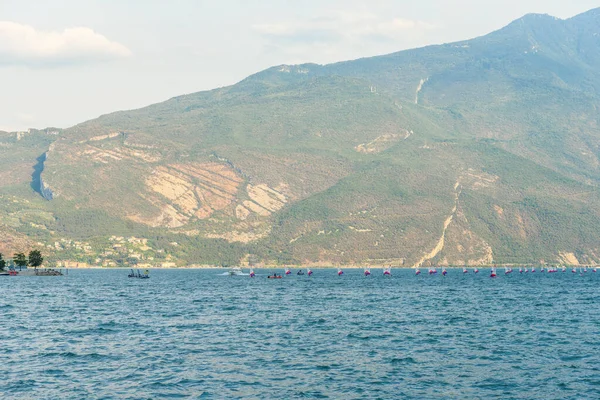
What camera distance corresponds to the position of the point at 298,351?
88.5 meters

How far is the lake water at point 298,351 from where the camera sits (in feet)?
227

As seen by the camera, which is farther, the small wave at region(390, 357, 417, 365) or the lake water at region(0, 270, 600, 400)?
the small wave at region(390, 357, 417, 365)

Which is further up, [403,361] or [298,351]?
[403,361]

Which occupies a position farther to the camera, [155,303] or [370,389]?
[155,303]

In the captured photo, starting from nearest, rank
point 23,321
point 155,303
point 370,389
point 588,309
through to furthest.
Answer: point 370,389 < point 23,321 < point 588,309 < point 155,303

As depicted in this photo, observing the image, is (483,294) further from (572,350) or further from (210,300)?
(572,350)

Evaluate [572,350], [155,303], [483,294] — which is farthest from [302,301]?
[572,350]

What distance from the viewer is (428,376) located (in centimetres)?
7475

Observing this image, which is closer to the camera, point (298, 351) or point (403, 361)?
point (403, 361)

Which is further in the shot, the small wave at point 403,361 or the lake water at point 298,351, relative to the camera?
the small wave at point 403,361

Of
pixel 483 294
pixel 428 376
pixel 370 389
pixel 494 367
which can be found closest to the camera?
pixel 370 389

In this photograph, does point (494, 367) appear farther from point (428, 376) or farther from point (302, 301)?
point (302, 301)

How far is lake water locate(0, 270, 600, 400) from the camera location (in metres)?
69.3

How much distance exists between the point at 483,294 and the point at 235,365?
122475 mm
